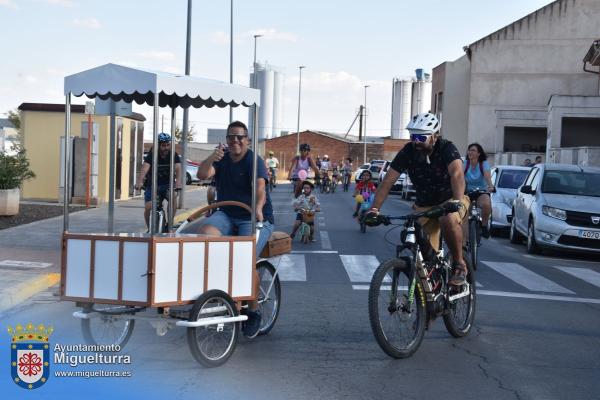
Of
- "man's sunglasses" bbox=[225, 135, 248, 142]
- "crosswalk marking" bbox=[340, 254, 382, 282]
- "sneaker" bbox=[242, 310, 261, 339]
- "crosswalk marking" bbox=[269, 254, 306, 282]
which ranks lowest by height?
"crosswalk marking" bbox=[269, 254, 306, 282]

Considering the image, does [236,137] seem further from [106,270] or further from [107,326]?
[107,326]

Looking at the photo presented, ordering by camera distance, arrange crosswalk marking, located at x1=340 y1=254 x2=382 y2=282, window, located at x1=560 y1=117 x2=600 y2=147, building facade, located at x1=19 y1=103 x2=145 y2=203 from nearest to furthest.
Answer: crosswalk marking, located at x1=340 y1=254 x2=382 y2=282, building facade, located at x1=19 y1=103 x2=145 y2=203, window, located at x1=560 y1=117 x2=600 y2=147

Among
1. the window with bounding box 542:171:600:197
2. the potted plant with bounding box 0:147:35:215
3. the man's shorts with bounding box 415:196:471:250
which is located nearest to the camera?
the man's shorts with bounding box 415:196:471:250

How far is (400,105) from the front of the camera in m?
103

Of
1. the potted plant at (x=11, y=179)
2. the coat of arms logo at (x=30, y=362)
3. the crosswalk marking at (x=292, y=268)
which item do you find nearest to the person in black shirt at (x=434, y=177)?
the coat of arms logo at (x=30, y=362)

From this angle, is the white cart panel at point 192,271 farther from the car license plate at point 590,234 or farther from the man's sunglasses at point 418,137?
the car license plate at point 590,234

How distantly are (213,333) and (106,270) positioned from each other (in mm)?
905

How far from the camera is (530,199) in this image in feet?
56.0

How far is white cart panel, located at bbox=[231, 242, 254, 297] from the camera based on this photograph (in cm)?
694

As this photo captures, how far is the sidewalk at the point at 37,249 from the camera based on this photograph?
1007 cm

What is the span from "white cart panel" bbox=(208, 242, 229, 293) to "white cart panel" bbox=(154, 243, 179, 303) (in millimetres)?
328

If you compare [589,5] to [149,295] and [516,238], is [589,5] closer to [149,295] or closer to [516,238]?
[516,238]

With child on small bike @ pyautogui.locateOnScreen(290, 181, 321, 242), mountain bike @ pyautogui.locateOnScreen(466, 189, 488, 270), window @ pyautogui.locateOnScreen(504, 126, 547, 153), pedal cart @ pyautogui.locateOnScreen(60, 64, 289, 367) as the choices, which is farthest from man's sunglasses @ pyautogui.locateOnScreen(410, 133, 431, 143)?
window @ pyautogui.locateOnScreen(504, 126, 547, 153)

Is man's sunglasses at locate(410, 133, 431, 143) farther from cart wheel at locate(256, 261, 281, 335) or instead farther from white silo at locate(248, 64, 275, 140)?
white silo at locate(248, 64, 275, 140)
